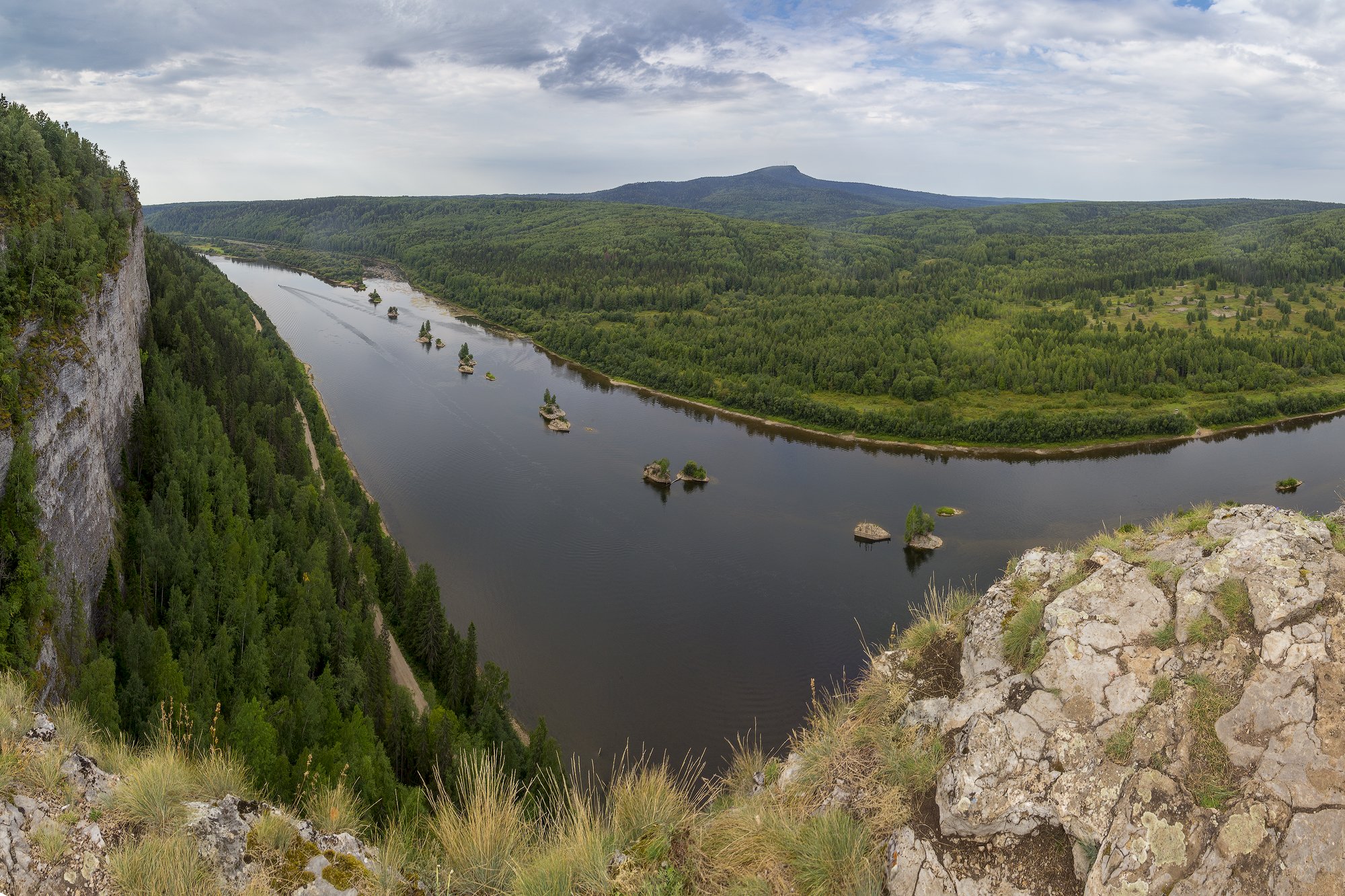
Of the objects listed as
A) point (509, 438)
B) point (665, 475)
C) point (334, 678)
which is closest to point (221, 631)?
point (334, 678)

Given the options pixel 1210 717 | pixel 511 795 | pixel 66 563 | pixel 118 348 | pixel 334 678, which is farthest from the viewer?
pixel 118 348

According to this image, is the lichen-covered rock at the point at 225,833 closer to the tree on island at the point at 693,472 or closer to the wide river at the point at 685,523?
the wide river at the point at 685,523

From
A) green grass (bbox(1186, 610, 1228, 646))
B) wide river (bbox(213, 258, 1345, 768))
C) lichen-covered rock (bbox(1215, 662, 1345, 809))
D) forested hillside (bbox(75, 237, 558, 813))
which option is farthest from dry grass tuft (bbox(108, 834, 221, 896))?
wide river (bbox(213, 258, 1345, 768))

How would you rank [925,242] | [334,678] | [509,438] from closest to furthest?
1. [334,678]
2. [509,438]
3. [925,242]

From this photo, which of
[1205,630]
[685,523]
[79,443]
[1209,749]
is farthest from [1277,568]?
[685,523]

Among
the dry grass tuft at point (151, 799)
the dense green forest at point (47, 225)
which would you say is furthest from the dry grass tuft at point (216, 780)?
the dense green forest at point (47, 225)

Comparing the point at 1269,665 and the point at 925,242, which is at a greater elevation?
the point at 925,242

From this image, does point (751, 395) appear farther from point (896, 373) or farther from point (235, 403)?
point (235, 403)
